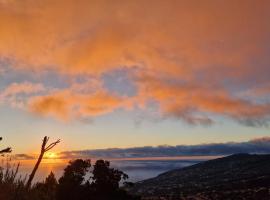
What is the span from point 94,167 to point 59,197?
12.9ft

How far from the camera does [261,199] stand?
175125 mm

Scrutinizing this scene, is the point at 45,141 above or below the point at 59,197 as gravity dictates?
above

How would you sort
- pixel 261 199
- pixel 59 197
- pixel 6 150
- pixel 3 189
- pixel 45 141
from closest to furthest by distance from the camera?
pixel 6 150 < pixel 3 189 < pixel 45 141 < pixel 59 197 < pixel 261 199

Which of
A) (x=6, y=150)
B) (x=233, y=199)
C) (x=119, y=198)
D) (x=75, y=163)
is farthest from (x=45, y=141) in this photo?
(x=233, y=199)

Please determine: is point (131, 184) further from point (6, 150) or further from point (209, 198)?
point (209, 198)

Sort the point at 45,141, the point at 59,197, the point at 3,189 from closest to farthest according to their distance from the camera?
the point at 3,189, the point at 45,141, the point at 59,197

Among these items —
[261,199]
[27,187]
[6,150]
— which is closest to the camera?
[6,150]

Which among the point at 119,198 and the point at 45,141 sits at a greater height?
the point at 45,141

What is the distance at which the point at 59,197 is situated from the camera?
4022 cm

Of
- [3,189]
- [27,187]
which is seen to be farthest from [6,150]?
[27,187]

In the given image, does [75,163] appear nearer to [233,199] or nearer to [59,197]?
[59,197]

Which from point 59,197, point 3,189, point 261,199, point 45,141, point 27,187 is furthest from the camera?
point 261,199

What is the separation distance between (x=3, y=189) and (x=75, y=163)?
23.0 meters

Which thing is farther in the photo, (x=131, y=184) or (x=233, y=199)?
(x=233, y=199)
